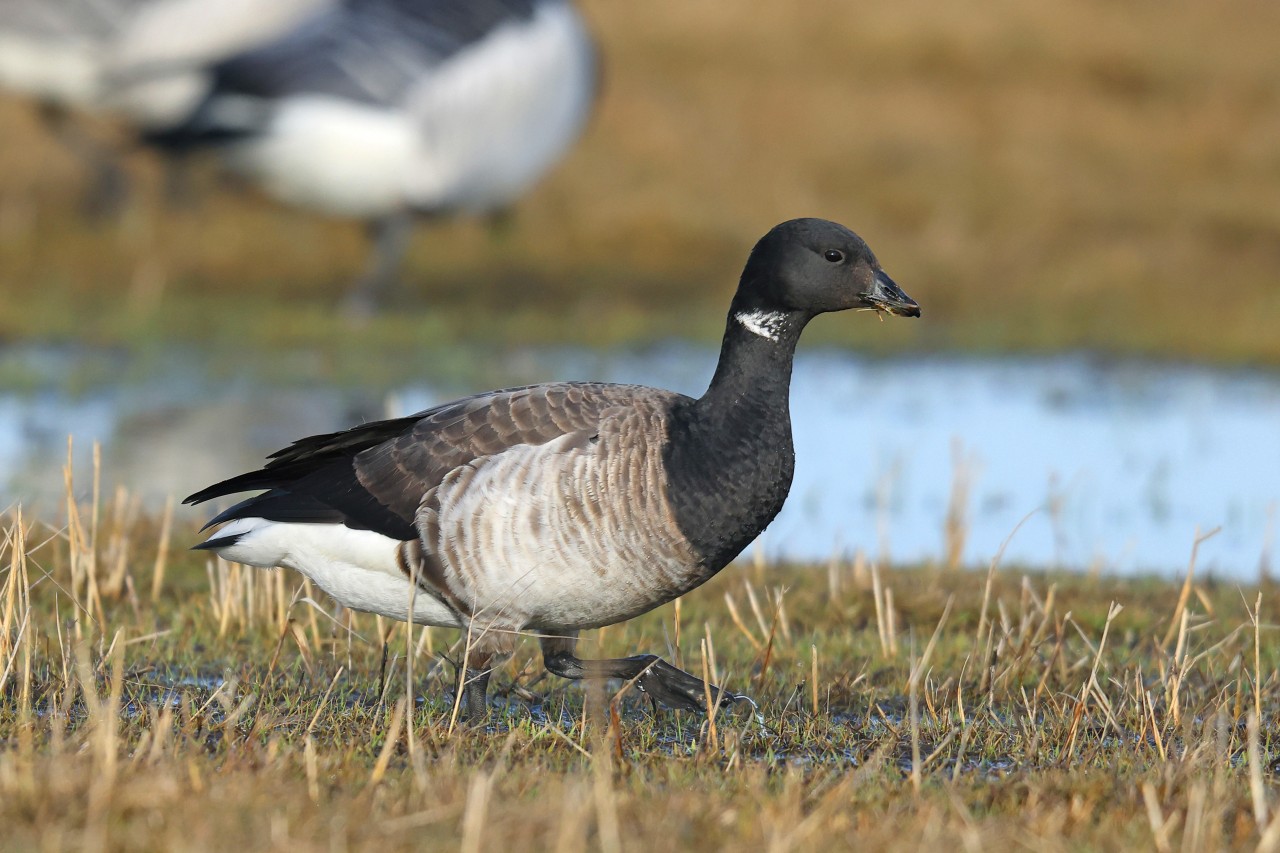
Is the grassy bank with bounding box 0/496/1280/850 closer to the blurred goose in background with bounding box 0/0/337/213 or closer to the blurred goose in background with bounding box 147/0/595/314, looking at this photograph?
the blurred goose in background with bounding box 147/0/595/314

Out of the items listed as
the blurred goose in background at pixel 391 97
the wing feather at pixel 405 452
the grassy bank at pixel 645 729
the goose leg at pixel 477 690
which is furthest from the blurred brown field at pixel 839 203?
the goose leg at pixel 477 690

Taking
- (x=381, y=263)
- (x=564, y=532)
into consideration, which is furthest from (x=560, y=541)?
(x=381, y=263)

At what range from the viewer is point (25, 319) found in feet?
51.0

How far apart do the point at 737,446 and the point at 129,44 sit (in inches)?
501

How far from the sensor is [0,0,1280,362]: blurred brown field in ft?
56.0

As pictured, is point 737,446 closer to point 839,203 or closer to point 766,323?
point 766,323

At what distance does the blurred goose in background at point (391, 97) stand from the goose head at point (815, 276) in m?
9.83

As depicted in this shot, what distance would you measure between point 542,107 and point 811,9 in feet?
30.1

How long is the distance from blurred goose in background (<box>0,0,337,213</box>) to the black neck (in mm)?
11545

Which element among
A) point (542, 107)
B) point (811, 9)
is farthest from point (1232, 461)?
point (811, 9)

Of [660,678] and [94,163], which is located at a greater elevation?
[94,163]

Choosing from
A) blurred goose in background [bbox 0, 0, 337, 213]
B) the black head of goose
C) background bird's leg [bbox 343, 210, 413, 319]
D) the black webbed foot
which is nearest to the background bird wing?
blurred goose in background [bbox 0, 0, 337, 213]

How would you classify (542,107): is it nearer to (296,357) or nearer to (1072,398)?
(296,357)

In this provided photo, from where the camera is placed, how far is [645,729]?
19.3ft
